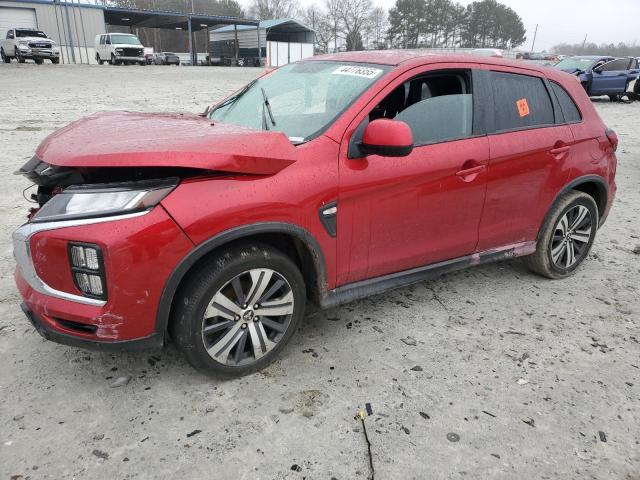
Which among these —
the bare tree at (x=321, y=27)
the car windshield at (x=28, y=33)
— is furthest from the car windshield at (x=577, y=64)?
the bare tree at (x=321, y=27)

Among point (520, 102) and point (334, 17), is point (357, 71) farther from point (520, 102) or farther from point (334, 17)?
point (334, 17)

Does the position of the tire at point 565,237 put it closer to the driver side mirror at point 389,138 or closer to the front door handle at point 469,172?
the front door handle at point 469,172

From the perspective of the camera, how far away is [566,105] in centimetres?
379

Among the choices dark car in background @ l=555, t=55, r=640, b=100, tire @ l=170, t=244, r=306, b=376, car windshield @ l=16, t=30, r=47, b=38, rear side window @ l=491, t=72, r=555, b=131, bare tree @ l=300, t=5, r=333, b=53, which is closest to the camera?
tire @ l=170, t=244, r=306, b=376

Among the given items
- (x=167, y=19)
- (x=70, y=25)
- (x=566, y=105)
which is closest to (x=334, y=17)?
(x=167, y=19)

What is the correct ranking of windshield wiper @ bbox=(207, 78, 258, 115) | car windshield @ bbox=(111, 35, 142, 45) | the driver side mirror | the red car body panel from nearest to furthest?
the red car body panel < the driver side mirror < windshield wiper @ bbox=(207, 78, 258, 115) < car windshield @ bbox=(111, 35, 142, 45)

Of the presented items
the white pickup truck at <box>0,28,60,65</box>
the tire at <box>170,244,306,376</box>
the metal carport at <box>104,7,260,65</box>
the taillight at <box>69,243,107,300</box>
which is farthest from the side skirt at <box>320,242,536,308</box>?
the metal carport at <box>104,7,260,65</box>

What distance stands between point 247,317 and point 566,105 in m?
2.95

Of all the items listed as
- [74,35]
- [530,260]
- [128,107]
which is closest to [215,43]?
[74,35]

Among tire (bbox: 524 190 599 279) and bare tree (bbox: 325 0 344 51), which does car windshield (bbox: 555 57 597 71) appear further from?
bare tree (bbox: 325 0 344 51)

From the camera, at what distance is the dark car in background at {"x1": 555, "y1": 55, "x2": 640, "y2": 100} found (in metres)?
18.5

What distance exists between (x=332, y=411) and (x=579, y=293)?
245 centimetres

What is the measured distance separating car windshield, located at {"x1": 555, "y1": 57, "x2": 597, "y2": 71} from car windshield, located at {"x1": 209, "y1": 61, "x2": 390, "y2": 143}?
1846cm

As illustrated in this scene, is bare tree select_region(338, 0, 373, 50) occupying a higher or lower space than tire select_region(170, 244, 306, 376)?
higher
